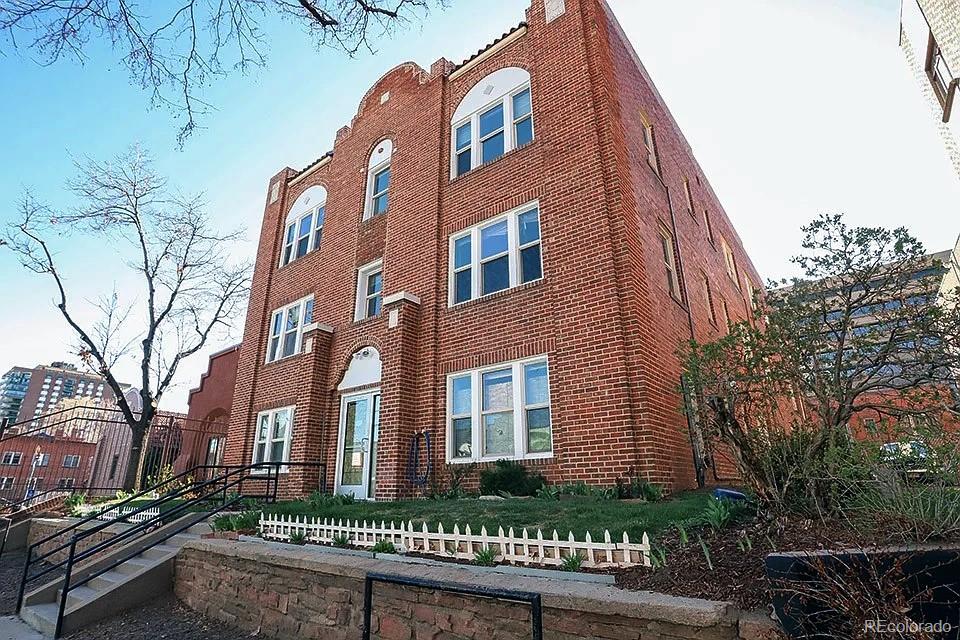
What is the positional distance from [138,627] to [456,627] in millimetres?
4704

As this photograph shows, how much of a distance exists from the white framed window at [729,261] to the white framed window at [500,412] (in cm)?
1264

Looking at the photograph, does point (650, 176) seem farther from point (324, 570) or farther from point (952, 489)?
point (324, 570)

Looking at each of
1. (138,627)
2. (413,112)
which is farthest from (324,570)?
(413,112)

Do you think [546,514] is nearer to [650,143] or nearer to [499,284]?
[499,284]

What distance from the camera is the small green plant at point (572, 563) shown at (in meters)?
4.00

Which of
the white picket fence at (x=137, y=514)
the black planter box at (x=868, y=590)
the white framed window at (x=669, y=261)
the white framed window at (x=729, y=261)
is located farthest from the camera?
the white framed window at (x=729, y=261)

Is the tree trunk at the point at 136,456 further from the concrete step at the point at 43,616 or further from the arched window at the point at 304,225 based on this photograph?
the concrete step at the point at 43,616

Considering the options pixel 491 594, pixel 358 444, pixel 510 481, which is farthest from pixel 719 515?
pixel 358 444

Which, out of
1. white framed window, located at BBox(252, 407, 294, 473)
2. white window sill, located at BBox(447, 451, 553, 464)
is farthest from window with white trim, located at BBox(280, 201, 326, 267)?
white window sill, located at BBox(447, 451, 553, 464)

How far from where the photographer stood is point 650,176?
11.3 m

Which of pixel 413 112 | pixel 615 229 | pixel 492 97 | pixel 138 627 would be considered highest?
pixel 413 112

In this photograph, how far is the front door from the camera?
10.7 metres

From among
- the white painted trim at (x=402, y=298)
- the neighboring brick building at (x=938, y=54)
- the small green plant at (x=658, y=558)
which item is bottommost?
the small green plant at (x=658, y=558)

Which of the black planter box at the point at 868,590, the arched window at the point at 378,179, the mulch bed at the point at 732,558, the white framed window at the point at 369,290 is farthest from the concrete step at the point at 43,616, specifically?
the arched window at the point at 378,179
